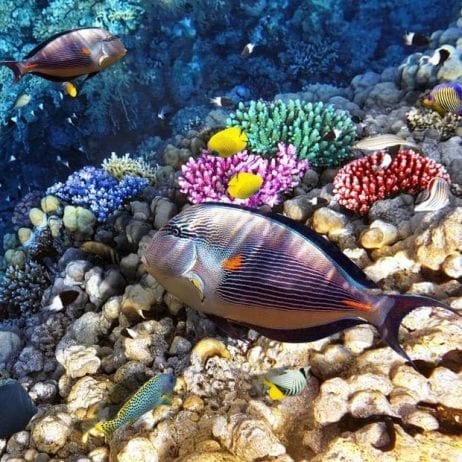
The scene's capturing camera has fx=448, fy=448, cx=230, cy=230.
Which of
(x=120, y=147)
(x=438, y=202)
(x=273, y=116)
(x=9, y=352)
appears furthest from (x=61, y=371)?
(x=120, y=147)

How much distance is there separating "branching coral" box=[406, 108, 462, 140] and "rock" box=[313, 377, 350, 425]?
4.13m

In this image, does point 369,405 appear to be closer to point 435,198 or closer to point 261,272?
point 261,272

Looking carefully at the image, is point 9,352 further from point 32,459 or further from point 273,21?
point 273,21

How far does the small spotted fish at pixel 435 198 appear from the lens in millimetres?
3172

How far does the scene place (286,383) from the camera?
7.36 ft

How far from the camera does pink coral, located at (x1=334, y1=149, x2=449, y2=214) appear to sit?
3812mm

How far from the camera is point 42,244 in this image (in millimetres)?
6000

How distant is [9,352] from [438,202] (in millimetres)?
4017

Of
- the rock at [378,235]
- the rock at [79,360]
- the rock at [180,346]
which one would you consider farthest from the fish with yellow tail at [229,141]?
the rock at [79,360]

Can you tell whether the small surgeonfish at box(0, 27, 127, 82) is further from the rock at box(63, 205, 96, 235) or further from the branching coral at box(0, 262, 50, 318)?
the branching coral at box(0, 262, 50, 318)

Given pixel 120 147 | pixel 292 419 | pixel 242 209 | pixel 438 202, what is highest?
pixel 242 209

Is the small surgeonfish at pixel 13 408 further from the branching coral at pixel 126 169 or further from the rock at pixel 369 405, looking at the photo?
the branching coral at pixel 126 169

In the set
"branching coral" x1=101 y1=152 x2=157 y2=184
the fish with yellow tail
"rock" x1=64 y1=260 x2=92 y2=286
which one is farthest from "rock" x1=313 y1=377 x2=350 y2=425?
"branching coral" x1=101 y1=152 x2=157 y2=184

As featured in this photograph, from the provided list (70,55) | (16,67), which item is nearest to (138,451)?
(16,67)
